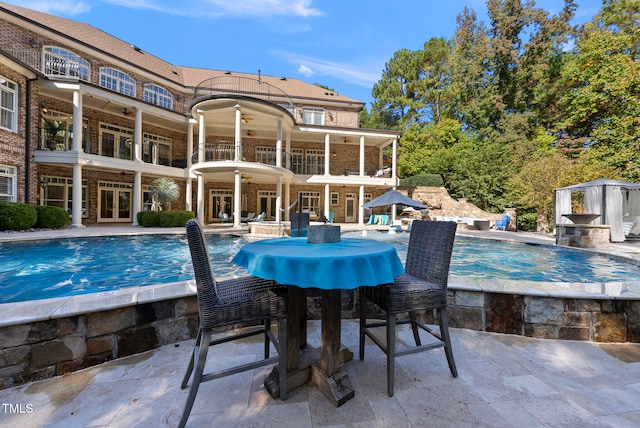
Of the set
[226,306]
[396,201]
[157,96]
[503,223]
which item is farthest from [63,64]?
[503,223]

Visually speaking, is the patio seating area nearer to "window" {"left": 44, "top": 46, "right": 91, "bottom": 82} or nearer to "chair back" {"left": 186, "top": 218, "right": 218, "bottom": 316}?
"chair back" {"left": 186, "top": 218, "right": 218, "bottom": 316}

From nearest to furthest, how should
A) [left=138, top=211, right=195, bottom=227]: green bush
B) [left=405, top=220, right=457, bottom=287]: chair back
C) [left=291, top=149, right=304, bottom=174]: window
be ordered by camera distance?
[left=405, top=220, right=457, bottom=287]: chair back → [left=138, top=211, right=195, bottom=227]: green bush → [left=291, top=149, right=304, bottom=174]: window

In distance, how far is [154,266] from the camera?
238 inches

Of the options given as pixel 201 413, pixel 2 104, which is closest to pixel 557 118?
pixel 201 413

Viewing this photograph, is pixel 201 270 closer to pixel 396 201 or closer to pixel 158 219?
pixel 396 201

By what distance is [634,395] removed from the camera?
1873 millimetres

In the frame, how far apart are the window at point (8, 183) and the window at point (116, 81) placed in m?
6.57

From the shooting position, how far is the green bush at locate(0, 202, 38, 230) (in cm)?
860

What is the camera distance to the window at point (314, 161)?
1947cm

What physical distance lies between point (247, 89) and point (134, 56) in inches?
259

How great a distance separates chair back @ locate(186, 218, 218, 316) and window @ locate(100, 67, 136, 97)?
17.5 metres

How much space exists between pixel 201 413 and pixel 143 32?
23396 mm

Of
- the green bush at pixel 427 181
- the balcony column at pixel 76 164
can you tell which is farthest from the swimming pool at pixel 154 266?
the green bush at pixel 427 181

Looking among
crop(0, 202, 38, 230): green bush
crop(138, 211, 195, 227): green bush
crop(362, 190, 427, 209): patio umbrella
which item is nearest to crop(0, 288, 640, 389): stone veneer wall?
crop(362, 190, 427, 209): patio umbrella
